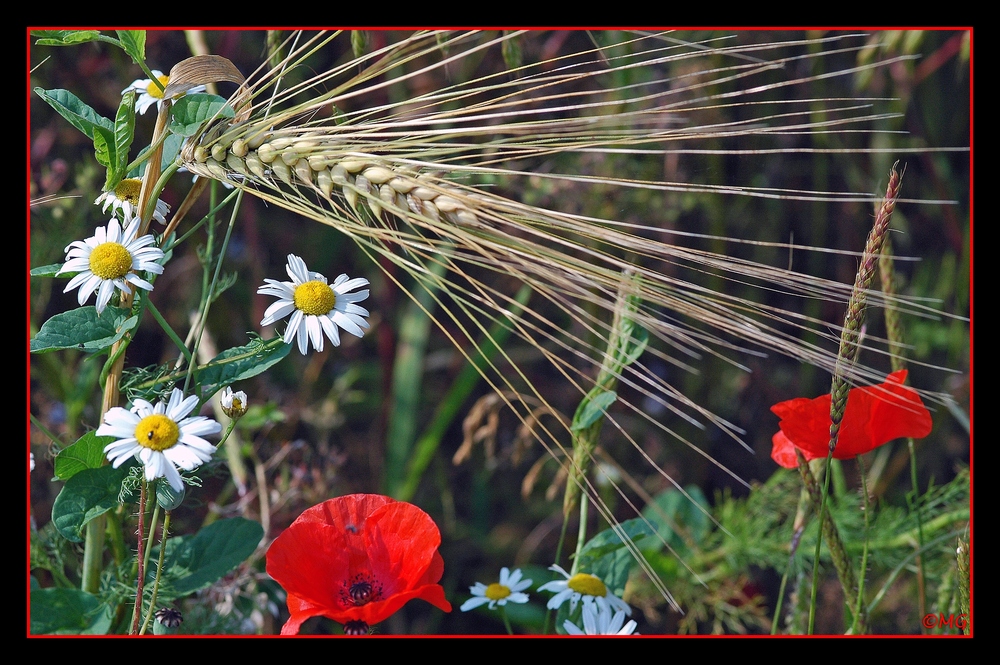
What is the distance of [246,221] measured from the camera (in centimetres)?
144

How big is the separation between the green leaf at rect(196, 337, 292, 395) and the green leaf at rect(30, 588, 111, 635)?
21 cm

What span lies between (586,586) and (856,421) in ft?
0.88

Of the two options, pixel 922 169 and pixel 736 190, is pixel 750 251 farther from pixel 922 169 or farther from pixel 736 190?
pixel 736 190

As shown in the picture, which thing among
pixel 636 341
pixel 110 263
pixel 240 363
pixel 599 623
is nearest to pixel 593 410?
pixel 636 341

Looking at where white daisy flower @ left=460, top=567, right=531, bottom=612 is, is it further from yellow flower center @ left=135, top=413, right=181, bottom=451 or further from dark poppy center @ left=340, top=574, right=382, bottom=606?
yellow flower center @ left=135, top=413, right=181, bottom=451

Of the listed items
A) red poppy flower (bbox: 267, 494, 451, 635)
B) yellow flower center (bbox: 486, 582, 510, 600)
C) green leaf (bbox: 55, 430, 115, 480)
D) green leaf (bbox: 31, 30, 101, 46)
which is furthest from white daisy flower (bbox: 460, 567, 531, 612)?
green leaf (bbox: 31, 30, 101, 46)

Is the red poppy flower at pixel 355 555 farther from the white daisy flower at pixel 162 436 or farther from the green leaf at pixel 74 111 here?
the green leaf at pixel 74 111

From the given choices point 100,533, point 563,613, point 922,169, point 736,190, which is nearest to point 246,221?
point 100,533

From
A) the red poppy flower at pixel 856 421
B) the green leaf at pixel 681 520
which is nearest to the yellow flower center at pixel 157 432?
the red poppy flower at pixel 856 421

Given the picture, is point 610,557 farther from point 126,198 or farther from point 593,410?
point 126,198

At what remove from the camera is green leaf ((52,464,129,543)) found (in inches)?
22.0

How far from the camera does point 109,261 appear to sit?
21.8 inches

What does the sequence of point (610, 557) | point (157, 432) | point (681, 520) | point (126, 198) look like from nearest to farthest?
point (157, 432) < point (126, 198) < point (610, 557) < point (681, 520)

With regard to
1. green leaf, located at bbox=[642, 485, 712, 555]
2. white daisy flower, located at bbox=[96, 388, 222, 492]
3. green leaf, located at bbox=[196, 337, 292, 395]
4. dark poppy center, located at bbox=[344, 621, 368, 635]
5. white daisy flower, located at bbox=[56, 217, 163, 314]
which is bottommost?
green leaf, located at bbox=[642, 485, 712, 555]
